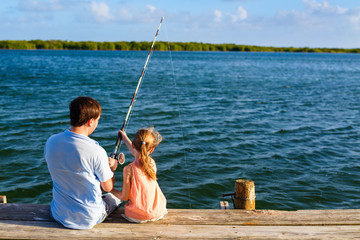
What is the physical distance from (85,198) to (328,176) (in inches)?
236

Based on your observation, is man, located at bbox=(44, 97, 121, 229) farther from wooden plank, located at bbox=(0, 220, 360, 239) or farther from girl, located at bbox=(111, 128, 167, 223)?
girl, located at bbox=(111, 128, 167, 223)

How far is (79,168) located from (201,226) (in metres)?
1.38

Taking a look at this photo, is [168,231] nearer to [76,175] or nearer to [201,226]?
[201,226]

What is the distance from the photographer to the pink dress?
3309mm

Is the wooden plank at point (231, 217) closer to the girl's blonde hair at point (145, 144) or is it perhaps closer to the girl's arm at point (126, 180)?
the girl's arm at point (126, 180)

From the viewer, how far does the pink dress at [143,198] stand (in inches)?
130

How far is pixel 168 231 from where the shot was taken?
338cm

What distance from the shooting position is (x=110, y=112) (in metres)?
13.6

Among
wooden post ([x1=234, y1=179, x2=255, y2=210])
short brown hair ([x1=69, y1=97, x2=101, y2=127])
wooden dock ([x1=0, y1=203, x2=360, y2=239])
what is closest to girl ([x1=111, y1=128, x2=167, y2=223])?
wooden dock ([x1=0, y1=203, x2=360, y2=239])

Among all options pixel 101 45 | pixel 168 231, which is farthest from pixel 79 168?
pixel 101 45

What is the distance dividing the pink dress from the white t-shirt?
0.91 feet

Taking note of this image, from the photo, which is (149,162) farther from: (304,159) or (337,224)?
(304,159)

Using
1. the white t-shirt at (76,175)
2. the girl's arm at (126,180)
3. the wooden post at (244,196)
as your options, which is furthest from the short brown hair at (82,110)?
the wooden post at (244,196)

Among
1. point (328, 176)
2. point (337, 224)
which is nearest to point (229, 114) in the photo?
point (328, 176)
